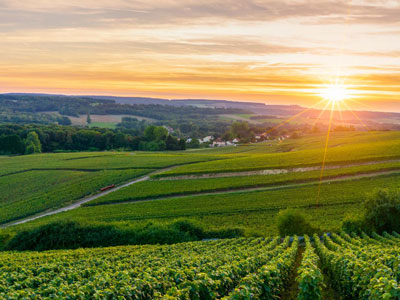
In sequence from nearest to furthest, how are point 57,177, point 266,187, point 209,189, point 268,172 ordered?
point 209,189 < point 266,187 < point 268,172 < point 57,177

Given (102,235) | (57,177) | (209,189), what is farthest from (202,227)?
(57,177)

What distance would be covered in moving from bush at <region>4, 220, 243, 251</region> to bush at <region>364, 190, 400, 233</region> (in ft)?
47.8

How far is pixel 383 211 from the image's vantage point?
37.7 meters

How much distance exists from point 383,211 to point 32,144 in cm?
11739

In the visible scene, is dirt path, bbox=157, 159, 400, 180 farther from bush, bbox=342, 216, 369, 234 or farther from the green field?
bush, bbox=342, 216, 369, 234

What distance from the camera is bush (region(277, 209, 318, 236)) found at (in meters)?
38.0

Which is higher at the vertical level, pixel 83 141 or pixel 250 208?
pixel 83 141

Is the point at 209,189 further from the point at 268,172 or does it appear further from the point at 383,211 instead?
the point at 383,211

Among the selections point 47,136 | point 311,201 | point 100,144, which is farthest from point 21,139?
point 311,201

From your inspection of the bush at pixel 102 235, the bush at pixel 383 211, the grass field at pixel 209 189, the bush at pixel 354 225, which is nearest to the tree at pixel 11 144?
the grass field at pixel 209 189

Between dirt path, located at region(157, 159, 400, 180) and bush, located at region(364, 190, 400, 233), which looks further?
dirt path, located at region(157, 159, 400, 180)

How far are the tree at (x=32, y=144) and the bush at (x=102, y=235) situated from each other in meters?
91.7

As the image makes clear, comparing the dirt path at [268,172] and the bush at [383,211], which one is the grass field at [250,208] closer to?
the bush at [383,211]

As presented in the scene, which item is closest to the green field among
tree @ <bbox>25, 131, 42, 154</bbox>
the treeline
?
tree @ <bbox>25, 131, 42, 154</bbox>
